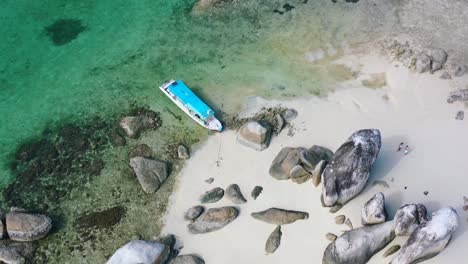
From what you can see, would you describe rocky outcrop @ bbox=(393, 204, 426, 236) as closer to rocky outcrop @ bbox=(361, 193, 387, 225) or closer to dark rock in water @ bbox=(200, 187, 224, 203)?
rocky outcrop @ bbox=(361, 193, 387, 225)

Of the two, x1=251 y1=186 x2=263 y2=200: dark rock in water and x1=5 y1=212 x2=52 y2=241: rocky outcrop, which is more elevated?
x1=251 y1=186 x2=263 y2=200: dark rock in water

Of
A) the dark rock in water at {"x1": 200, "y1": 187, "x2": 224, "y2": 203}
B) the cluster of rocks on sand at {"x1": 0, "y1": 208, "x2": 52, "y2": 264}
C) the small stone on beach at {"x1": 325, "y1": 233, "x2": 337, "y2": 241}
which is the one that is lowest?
the cluster of rocks on sand at {"x1": 0, "y1": 208, "x2": 52, "y2": 264}

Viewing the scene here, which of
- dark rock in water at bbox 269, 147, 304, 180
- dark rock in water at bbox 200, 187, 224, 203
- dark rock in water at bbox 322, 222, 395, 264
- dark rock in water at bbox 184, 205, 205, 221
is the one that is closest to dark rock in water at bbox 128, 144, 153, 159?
dark rock in water at bbox 200, 187, 224, 203

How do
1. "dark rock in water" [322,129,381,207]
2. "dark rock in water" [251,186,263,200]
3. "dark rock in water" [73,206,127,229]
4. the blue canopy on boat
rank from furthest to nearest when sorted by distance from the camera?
the blue canopy on boat < "dark rock in water" [251,186,263,200] < "dark rock in water" [73,206,127,229] < "dark rock in water" [322,129,381,207]

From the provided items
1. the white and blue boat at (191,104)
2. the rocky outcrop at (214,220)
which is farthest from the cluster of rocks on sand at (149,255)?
the white and blue boat at (191,104)

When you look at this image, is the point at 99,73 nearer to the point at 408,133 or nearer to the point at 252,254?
the point at 252,254

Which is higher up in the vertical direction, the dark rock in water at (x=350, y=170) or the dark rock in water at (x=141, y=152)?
the dark rock in water at (x=350, y=170)

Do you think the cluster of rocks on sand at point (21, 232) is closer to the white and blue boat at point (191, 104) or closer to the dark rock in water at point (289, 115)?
the white and blue boat at point (191, 104)

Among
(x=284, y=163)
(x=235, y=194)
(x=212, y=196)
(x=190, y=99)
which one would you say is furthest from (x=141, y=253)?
(x=190, y=99)
